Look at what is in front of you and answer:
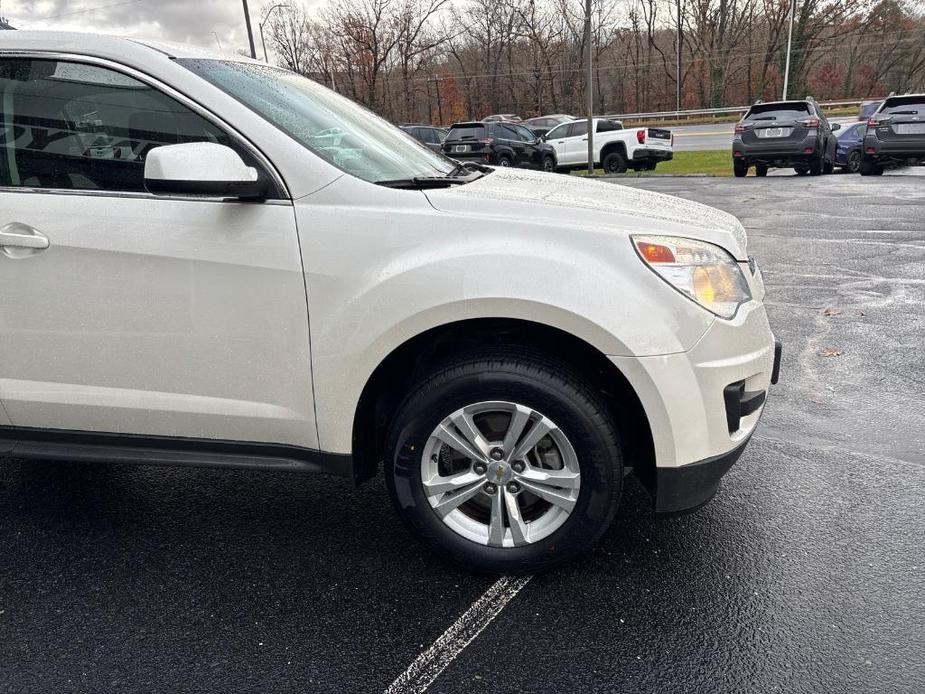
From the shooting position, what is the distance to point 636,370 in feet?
7.82

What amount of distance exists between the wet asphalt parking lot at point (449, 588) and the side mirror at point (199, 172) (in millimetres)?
1409

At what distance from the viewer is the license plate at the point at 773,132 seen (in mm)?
16469

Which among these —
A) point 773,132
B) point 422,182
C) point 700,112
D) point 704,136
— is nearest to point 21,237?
point 422,182

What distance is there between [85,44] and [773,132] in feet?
54.4

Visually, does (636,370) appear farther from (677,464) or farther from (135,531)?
(135,531)

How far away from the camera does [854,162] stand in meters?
18.4

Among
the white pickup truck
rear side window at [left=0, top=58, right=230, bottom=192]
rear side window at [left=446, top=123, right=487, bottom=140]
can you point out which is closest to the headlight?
rear side window at [left=0, top=58, right=230, bottom=192]

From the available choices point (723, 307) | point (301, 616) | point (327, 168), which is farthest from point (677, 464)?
point (327, 168)

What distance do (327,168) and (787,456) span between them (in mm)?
2582

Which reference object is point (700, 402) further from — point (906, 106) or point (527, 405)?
point (906, 106)

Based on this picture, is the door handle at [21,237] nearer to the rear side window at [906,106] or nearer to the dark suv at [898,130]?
the dark suv at [898,130]

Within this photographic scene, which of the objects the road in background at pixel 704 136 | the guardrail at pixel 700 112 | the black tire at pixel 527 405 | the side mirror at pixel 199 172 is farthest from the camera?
A: the guardrail at pixel 700 112

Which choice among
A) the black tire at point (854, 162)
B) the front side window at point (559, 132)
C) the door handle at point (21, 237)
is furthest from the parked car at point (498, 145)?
the door handle at point (21, 237)

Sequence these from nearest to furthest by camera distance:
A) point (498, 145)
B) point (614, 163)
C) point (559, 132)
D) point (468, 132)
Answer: point (614, 163) < point (498, 145) < point (468, 132) < point (559, 132)
